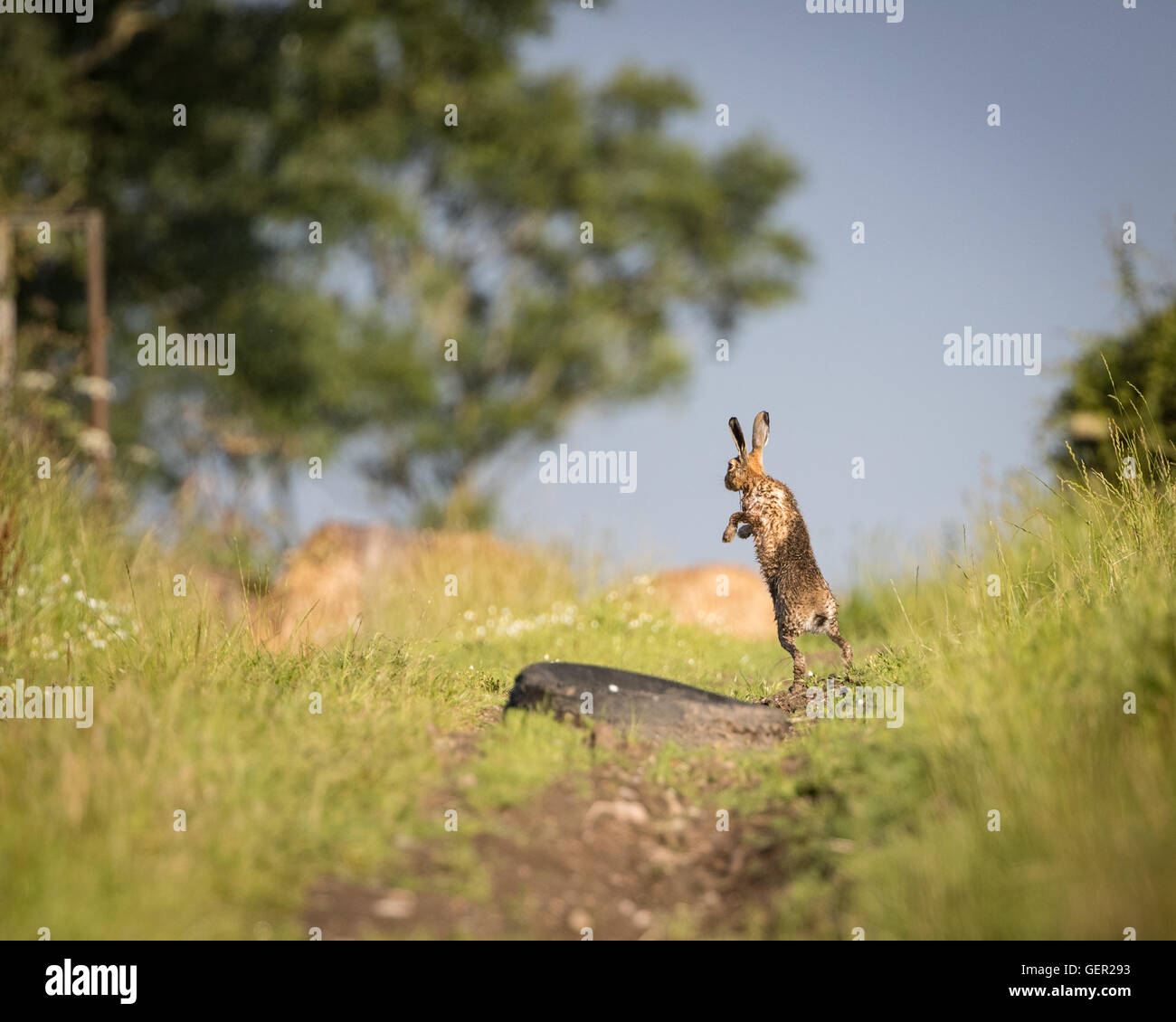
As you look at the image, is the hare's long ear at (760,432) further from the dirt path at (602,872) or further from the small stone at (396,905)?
the small stone at (396,905)

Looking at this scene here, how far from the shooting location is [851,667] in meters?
8.01

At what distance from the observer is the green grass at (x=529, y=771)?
4.23 meters

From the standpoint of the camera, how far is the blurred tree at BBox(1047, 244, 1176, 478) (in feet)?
41.6

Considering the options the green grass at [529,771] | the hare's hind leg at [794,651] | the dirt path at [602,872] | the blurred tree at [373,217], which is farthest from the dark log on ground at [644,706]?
the blurred tree at [373,217]

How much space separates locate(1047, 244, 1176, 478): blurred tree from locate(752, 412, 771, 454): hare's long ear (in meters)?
6.33

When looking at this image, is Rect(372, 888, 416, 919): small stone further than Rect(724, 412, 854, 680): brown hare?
No

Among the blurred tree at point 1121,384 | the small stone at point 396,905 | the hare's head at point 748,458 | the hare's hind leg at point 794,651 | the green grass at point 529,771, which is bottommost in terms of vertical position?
the small stone at point 396,905

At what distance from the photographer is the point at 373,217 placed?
21734 mm

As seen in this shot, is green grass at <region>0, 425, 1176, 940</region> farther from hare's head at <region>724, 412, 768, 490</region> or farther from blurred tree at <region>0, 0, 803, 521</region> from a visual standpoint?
blurred tree at <region>0, 0, 803, 521</region>

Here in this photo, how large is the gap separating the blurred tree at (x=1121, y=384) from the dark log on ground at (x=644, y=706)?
7494mm

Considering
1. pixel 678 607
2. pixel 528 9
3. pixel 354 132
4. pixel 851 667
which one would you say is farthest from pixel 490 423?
pixel 851 667

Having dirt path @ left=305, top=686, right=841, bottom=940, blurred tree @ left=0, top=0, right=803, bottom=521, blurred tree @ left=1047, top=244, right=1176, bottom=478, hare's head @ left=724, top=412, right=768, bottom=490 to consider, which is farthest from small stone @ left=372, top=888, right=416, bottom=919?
blurred tree @ left=0, top=0, right=803, bottom=521

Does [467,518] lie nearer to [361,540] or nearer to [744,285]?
[361,540]

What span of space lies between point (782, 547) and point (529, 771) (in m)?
2.59
